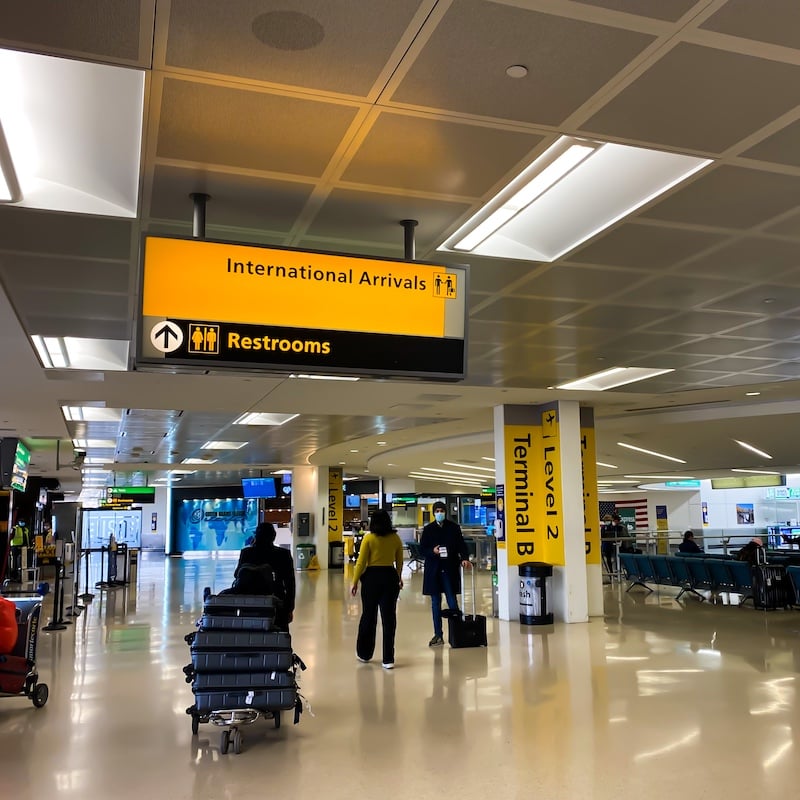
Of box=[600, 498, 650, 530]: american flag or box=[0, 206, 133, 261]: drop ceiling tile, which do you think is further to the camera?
box=[600, 498, 650, 530]: american flag

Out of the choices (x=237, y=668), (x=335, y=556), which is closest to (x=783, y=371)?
(x=237, y=668)

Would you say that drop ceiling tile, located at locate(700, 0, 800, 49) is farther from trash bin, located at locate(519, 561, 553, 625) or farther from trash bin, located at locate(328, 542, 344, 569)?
trash bin, located at locate(328, 542, 344, 569)

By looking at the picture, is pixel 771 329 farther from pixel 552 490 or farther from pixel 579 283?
pixel 552 490

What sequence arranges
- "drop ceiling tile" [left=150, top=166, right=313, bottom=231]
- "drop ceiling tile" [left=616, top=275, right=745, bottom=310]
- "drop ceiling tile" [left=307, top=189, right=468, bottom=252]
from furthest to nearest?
"drop ceiling tile" [left=616, top=275, right=745, bottom=310] < "drop ceiling tile" [left=307, top=189, right=468, bottom=252] < "drop ceiling tile" [left=150, top=166, right=313, bottom=231]

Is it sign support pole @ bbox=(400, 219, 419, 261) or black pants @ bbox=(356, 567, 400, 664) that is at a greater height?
sign support pole @ bbox=(400, 219, 419, 261)

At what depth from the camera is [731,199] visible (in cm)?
418

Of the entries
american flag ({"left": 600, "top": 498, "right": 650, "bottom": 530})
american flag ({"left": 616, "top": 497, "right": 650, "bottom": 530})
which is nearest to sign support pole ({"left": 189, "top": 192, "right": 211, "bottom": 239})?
american flag ({"left": 600, "top": 498, "right": 650, "bottom": 530})

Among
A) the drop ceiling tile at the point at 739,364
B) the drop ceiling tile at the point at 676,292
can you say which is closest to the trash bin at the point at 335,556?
the drop ceiling tile at the point at 739,364

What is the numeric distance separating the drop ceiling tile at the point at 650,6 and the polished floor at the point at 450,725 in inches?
150

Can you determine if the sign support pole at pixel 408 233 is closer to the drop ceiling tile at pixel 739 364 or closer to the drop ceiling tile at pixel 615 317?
the drop ceiling tile at pixel 615 317

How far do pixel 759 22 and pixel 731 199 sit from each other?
5.30 feet

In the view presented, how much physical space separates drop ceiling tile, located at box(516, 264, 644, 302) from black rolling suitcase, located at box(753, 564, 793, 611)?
8282 mm

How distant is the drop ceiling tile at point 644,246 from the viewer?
466cm

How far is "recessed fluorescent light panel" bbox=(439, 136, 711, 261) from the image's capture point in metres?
3.88
